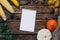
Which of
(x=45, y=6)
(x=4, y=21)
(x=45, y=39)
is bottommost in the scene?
(x=45, y=39)

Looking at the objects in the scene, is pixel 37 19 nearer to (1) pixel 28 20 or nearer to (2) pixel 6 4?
(1) pixel 28 20

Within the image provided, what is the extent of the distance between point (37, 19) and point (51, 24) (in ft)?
0.41

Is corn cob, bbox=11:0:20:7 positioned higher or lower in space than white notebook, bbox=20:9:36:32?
higher

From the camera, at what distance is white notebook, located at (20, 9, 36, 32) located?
1243mm

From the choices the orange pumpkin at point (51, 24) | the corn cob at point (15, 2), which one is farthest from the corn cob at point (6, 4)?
the orange pumpkin at point (51, 24)

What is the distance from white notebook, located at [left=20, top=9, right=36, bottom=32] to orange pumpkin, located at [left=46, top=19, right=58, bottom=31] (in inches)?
4.6

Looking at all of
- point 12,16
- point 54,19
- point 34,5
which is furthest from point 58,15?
point 12,16

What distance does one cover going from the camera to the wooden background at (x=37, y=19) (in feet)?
4.08

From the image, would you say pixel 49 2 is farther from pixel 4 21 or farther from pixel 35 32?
pixel 4 21

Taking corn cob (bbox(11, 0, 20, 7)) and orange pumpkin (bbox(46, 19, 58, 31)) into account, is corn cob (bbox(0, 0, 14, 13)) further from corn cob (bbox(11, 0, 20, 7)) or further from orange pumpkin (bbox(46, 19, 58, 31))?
orange pumpkin (bbox(46, 19, 58, 31))

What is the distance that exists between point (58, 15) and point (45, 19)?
105mm

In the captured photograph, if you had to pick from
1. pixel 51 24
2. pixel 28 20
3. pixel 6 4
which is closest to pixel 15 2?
pixel 6 4

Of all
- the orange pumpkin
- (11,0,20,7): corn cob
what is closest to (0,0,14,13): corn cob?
(11,0,20,7): corn cob

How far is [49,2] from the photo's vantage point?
1.23 meters
